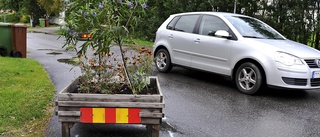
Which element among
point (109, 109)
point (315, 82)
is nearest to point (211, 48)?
point (315, 82)

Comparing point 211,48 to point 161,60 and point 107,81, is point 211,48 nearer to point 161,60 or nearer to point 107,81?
point 161,60

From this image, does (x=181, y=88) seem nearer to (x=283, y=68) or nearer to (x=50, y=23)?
(x=283, y=68)

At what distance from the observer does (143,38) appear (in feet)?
65.3

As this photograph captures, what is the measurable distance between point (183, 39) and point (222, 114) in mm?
2943

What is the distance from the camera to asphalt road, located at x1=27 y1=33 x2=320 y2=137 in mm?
4339

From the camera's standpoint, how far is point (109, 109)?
11.4 ft

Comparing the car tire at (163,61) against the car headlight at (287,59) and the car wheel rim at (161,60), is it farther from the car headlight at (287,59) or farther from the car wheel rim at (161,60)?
the car headlight at (287,59)

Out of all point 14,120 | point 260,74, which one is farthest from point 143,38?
point 14,120

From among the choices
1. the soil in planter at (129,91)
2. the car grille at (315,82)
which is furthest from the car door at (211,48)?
the soil in planter at (129,91)

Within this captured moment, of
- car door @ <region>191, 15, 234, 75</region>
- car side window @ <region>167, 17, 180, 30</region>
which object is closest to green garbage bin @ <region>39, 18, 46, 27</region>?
car side window @ <region>167, 17, 180, 30</region>

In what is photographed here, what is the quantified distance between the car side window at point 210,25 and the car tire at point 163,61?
4.11 ft

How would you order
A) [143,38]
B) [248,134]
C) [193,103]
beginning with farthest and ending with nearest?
1. [143,38]
2. [193,103]
3. [248,134]

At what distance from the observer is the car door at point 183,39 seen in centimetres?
757

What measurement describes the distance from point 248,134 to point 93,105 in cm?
211
